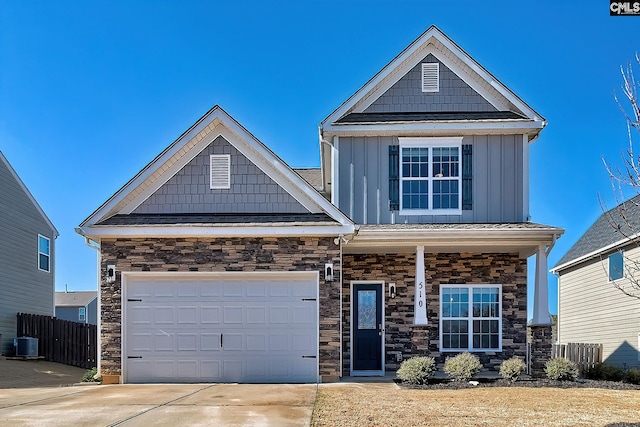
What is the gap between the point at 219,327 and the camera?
45.4 ft

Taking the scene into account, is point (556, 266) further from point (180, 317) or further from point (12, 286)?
point (12, 286)

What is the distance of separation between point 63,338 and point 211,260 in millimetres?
8914

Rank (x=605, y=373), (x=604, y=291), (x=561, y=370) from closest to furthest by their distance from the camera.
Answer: (x=561, y=370), (x=605, y=373), (x=604, y=291)

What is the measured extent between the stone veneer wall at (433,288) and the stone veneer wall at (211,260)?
2.27 meters

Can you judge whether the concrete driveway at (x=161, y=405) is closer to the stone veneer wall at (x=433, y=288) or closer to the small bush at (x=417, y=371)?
the small bush at (x=417, y=371)

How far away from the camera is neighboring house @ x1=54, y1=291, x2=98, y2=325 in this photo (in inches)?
1877

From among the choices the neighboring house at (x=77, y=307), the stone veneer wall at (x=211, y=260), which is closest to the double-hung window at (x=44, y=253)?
the stone veneer wall at (x=211, y=260)

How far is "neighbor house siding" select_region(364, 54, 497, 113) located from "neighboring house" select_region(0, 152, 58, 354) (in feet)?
41.8

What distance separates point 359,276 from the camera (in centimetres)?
1597

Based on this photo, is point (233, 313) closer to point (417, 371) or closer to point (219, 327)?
point (219, 327)

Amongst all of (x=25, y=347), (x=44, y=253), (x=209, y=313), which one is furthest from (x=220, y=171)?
(x=44, y=253)

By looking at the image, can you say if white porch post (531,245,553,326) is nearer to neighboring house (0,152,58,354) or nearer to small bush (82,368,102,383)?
small bush (82,368,102,383)

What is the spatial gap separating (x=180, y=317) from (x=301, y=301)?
8.55 ft

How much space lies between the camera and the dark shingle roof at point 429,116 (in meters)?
16.1
